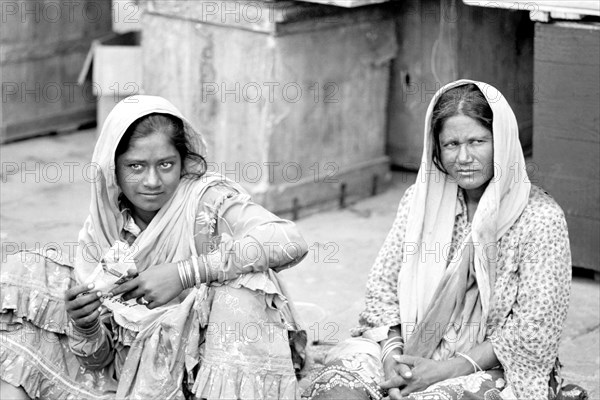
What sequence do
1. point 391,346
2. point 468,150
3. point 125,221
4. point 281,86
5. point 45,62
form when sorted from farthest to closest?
point 45,62
point 281,86
point 125,221
point 391,346
point 468,150

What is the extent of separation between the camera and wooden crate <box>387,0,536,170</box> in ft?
20.3

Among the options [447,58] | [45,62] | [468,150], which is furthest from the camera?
[45,62]

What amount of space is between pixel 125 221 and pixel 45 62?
13.1ft

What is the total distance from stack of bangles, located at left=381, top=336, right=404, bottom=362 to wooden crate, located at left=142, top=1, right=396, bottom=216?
7.80 ft

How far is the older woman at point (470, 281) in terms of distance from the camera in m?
3.31

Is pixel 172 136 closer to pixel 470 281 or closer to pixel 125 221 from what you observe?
pixel 125 221

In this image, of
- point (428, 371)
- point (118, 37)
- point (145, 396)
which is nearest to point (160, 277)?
point (145, 396)

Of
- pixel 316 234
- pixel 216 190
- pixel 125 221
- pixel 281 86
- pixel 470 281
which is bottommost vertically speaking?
pixel 316 234

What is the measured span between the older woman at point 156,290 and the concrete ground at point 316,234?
3.47 feet

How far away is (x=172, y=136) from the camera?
3479 mm

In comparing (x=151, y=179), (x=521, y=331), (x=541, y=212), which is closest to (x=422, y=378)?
(x=521, y=331)

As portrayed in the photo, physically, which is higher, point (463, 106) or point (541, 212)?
point (463, 106)

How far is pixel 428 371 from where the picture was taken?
3.36 meters

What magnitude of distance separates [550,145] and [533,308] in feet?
5.49
